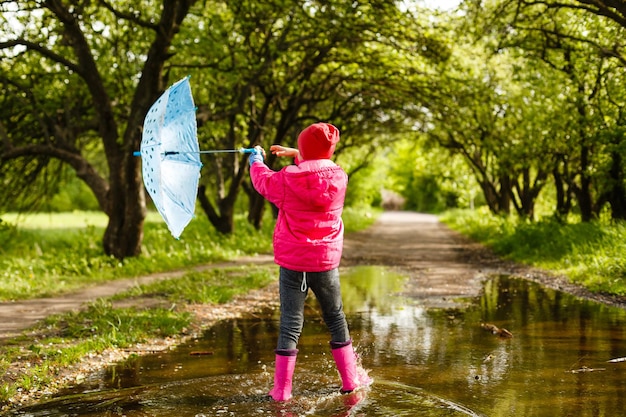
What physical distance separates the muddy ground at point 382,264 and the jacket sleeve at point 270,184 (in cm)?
259

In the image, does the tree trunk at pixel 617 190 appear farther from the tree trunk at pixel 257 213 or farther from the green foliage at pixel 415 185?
the green foliage at pixel 415 185

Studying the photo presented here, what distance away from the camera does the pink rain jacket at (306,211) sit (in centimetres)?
541

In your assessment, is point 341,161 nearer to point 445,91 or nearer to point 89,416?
point 445,91

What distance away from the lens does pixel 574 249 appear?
15.1 m

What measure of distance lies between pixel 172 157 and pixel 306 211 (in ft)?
4.69

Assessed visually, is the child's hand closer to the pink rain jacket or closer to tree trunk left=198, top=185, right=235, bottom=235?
the pink rain jacket

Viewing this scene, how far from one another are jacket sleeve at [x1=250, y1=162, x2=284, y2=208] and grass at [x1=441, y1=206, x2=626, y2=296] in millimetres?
7222

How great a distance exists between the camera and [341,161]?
131 feet

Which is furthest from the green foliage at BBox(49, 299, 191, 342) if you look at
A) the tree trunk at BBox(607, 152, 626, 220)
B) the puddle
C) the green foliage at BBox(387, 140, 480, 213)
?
the green foliage at BBox(387, 140, 480, 213)

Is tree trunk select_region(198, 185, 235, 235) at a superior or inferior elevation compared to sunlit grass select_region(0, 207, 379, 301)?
superior

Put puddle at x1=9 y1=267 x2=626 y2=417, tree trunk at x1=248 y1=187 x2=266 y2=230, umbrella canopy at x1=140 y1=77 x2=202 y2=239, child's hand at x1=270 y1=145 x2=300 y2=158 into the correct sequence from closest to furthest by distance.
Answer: puddle at x1=9 y1=267 x2=626 y2=417 < child's hand at x1=270 y1=145 x2=300 y2=158 < umbrella canopy at x1=140 y1=77 x2=202 y2=239 < tree trunk at x1=248 y1=187 x2=266 y2=230

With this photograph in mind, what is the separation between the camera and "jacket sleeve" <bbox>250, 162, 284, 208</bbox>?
17.9 ft

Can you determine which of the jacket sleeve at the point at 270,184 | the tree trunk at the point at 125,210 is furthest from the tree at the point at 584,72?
the jacket sleeve at the point at 270,184

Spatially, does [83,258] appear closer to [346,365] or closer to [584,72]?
[346,365]
